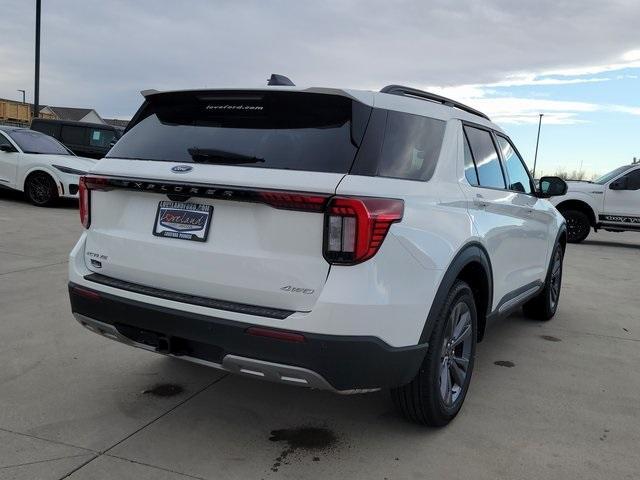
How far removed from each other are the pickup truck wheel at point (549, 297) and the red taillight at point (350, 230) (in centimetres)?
348

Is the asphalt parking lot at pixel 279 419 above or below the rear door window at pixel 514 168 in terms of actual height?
below

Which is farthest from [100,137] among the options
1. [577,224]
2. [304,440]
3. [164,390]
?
[304,440]

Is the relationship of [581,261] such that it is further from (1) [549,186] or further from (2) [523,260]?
(2) [523,260]

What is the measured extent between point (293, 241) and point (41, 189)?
11.1 meters

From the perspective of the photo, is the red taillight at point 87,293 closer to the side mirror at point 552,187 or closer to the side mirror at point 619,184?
the side mirror at point 552,187

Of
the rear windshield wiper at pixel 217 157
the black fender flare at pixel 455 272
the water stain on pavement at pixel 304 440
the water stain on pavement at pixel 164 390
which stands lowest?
the water stain on pavement at pixel 164 390

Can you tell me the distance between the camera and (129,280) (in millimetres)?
3025

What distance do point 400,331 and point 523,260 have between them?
→ 7.43 ft

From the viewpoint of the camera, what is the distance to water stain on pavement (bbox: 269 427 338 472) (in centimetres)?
295

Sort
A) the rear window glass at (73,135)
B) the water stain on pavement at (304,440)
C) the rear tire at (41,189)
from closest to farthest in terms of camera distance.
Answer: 1. the water stain on pavement at (304,440)
2. the rear tire at (41,189)
3. the rear window glass at (73,135)

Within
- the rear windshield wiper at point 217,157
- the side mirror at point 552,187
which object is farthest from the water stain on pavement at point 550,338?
the rear windshield wiper at point 217,157

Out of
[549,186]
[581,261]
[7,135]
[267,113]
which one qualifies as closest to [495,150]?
[549,186]

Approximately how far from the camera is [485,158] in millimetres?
3986

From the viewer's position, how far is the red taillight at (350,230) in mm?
2490
